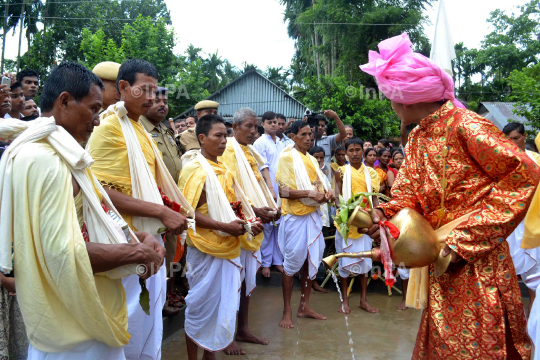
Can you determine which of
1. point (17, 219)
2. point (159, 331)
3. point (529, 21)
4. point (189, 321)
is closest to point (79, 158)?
point (17, 219)

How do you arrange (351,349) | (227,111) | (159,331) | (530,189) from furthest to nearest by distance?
1. (227,111)
2. (351,349)
3. (159,331)
4. (530,189)

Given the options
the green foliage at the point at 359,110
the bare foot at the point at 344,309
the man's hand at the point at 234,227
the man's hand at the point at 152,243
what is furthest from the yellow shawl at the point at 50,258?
the green foliage at the point at 359,110

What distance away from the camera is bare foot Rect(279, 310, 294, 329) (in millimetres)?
5262

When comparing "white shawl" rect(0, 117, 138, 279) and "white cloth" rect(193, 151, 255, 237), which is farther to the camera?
"white cloth" rect(193, 151, 255, 237)

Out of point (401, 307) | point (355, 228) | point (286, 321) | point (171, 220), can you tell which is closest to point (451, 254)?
point (171, 220)

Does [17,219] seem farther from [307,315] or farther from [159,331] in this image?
[307,315]

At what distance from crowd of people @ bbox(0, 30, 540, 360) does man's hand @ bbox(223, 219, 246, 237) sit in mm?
11

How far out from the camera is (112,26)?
1210 inches

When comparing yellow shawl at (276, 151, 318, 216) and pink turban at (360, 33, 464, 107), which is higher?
pink turban at (360, 33, 464, 107)

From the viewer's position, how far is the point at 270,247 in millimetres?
6996

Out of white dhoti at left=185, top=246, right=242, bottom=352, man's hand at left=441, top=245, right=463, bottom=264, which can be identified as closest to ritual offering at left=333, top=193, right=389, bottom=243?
man's hand at left=441, top=245, right=463, bottom=264

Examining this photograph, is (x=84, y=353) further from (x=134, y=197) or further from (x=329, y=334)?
(x=329, y=334)

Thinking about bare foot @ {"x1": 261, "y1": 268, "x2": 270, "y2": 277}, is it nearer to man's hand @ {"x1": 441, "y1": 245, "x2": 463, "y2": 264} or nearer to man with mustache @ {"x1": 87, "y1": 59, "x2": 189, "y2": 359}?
man with mustache @ {"x1": 87, "y1": 59, "x2": 189, "y2": 359}

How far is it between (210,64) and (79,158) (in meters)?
49.5
